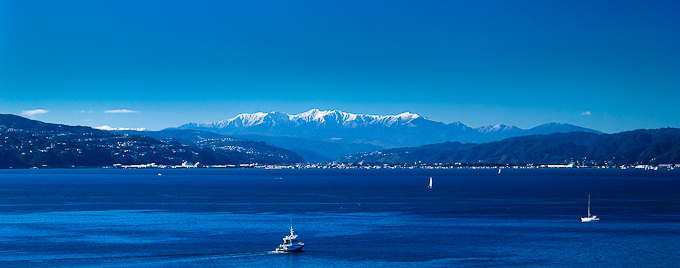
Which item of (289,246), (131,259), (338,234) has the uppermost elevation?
(338,234)

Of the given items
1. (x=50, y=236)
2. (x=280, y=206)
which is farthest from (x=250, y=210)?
(x=50, y=236)

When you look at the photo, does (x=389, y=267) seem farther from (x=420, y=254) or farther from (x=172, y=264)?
(x=172, y=264)

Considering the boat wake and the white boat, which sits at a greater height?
the white boat

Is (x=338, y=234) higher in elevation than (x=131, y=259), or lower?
higher

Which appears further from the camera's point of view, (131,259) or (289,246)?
(289,246)

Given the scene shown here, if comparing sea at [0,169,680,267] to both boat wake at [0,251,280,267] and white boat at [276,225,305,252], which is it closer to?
boat wake at [0,251,280,267]

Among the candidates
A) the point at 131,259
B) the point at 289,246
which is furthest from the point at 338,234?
the point at 131,259

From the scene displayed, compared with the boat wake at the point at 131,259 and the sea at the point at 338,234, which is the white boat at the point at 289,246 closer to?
the sea at the point at 338,234

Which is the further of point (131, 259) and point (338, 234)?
point (338, 234)

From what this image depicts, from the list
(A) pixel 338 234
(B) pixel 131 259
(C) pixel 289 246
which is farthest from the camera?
(A) pixel 338 234

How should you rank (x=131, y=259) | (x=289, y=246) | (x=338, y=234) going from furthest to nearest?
(x=338, y=234) → (x=289, y=246) → (x=131, y=259)

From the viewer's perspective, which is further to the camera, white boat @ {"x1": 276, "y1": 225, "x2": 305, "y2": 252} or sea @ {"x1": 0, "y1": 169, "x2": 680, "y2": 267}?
white boat @ {"x1": 276, "y1": 225, "x2": 305, "y2": 252}

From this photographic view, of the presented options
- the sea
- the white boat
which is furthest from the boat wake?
the white boat

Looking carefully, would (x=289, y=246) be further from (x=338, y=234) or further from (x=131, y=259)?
(x=131, y=259)
